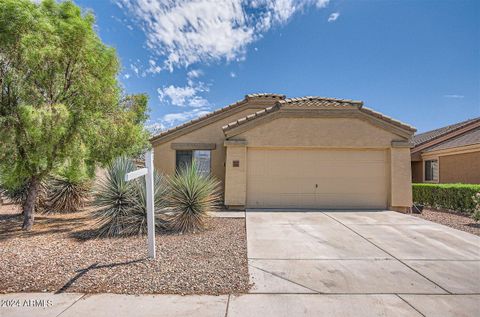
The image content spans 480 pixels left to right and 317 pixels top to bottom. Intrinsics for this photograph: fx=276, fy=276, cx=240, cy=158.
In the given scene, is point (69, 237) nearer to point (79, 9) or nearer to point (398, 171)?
point (79, 9)

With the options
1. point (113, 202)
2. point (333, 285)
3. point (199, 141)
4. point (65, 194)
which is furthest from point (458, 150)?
point (65, 194)

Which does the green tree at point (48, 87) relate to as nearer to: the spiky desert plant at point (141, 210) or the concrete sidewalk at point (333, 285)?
the spiky desert plant at point (141, 210)

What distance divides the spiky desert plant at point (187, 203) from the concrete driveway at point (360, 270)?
5.20ft

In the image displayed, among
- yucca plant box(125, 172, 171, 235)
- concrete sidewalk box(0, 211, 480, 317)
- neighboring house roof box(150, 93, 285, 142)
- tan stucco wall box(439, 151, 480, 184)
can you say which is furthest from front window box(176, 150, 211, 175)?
tan stucco wall box(439, 151, 480, 184)

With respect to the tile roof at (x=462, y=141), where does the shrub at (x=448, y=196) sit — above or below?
below

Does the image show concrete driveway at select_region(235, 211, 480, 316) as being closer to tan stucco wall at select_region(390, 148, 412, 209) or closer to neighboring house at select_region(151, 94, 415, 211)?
tan stucco wall at select_region(390, 148, 412, 209)

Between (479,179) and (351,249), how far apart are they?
45.6 feet

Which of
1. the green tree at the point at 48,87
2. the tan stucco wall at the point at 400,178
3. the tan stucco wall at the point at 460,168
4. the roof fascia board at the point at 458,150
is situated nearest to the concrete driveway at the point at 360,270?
the tan stucco wall at the point at 400,178

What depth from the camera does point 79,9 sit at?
26.2 feet

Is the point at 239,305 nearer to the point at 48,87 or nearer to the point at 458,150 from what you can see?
the point at 48,87

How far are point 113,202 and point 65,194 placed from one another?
5.03 metres

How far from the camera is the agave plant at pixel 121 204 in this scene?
7586mm

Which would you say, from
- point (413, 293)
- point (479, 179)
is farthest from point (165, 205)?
point (479, 179)

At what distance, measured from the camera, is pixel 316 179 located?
473 inches
